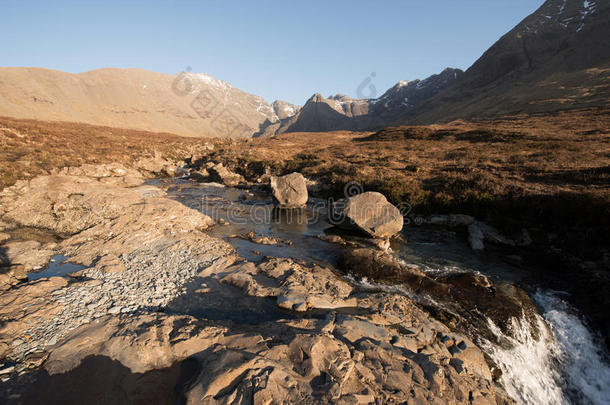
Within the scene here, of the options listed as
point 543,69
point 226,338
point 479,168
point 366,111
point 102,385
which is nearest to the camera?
point 102,385

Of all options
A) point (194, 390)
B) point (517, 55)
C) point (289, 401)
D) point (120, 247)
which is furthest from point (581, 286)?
point (517, 55)

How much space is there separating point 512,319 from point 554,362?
1.42m

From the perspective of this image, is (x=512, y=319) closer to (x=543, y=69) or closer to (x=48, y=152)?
(x=48, y=152)

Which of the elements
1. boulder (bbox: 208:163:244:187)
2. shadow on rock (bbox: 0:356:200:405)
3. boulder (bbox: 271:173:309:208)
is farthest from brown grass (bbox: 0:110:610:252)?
shadow on rock (bbox: 0:356:200:405)

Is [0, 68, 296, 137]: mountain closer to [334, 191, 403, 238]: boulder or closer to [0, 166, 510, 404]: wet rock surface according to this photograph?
Answer: [0, 166, 510, 404]: wet rock surface

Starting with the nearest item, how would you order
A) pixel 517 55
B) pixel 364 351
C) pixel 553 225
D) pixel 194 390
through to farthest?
pixel 194 390 < pixel 364 351 < pixel 553 225 < pixel 517 55

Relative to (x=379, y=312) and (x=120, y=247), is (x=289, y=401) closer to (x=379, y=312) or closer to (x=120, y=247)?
(x=379, y=312)

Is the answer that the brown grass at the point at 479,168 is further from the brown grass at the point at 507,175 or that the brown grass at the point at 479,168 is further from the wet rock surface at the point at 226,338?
the wet rock surface at the point at 226,338

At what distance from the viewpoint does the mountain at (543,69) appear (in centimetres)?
6034

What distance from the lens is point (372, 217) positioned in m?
15.5

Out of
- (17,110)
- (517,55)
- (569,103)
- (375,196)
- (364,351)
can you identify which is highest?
(517,55)

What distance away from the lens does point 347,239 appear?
15.5 meters

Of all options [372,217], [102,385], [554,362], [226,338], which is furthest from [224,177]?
[554,362]

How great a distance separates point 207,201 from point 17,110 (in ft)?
371
